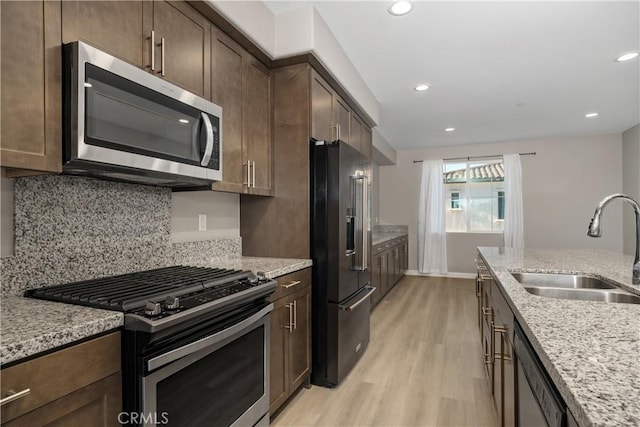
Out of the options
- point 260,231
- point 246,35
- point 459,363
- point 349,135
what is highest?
point 246,35

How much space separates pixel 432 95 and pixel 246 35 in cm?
241

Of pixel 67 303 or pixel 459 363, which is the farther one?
pixel 459 363

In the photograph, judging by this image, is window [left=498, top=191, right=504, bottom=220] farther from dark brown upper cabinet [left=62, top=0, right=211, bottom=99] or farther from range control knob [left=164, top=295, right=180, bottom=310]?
range control knob [left=164, top=295, right=180, bottom=310]

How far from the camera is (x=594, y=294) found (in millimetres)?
1556

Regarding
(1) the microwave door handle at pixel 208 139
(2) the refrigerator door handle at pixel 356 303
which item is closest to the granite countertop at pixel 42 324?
(1) the microwave door handle at pixel 208 139

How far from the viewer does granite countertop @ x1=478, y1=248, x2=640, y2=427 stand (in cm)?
57

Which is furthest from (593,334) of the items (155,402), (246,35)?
(246,35)

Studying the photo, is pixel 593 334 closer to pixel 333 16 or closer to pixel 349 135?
pixel 333 16

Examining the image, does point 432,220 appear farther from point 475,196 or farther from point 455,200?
point 475,196

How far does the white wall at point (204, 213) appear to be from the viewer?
2.07 metres

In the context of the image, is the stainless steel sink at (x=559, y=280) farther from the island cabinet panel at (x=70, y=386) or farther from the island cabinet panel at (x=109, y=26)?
the island cabinet panel at (x=109, y=26)

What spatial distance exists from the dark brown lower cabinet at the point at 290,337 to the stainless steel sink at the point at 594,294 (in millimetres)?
1307

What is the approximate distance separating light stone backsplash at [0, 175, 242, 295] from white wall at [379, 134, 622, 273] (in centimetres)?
571

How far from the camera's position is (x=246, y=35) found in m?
2.09
